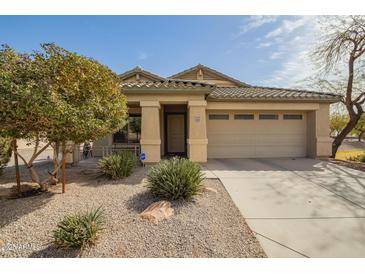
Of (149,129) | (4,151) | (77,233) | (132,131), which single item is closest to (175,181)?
(77,233)

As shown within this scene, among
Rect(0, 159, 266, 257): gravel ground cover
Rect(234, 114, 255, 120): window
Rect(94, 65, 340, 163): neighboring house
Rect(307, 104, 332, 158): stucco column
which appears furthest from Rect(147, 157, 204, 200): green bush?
Rect(307, 104, 332, 158): stucco column

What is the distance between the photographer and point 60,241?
9.57 ft

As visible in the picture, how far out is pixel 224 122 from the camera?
33.1ft

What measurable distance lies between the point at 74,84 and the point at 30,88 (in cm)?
85

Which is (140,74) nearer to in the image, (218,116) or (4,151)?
(218,116)

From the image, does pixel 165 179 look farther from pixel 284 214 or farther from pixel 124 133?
pixel 124 133

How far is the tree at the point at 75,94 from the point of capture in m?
3.98

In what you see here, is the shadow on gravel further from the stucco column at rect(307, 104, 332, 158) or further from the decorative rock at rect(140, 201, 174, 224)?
the stucco column at rect(307, 104, 332, 158)

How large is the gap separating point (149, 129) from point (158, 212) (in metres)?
4.93

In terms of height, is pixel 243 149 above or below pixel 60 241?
above

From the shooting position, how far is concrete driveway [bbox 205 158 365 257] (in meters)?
3.00

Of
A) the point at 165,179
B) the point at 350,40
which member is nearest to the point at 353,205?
the point at 165,179

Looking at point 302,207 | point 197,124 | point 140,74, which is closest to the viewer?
point 302,207

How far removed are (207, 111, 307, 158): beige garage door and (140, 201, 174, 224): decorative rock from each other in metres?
6.29
